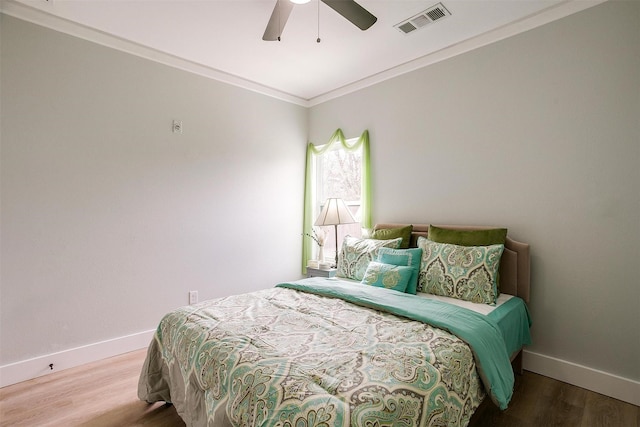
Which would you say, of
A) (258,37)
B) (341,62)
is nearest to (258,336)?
(258,37)

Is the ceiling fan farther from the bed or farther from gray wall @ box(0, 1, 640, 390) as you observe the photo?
the bed

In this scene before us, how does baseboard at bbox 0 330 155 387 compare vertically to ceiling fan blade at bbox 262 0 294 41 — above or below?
below

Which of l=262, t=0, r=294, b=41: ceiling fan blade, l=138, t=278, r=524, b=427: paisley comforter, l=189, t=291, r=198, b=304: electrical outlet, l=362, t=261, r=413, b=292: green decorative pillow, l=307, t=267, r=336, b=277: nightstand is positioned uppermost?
l=262, t=0, r=294, b=41: ceiling fan blade

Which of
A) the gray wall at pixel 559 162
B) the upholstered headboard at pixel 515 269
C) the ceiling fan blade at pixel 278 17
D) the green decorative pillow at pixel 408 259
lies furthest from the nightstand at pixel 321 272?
the ceiling fan blade at pixel 278 17

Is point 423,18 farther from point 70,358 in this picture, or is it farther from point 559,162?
point 70,358

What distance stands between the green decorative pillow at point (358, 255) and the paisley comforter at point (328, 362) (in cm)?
56

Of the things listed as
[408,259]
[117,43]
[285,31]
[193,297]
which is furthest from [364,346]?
[117,43]

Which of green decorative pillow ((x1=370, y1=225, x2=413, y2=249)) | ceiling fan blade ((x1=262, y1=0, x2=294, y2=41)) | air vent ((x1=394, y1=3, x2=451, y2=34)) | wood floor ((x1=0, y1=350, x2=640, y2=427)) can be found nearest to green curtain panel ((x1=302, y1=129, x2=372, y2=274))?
green decorative pillow ((x1=370, y1=225, x2=413, y2=249))

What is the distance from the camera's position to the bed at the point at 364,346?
1113mm

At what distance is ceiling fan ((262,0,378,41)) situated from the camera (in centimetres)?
187

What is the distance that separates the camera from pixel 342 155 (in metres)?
3.95

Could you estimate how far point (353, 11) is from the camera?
1.94m

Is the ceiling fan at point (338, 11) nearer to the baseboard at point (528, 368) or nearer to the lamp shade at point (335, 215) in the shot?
the lamp shade at point (335, 215)

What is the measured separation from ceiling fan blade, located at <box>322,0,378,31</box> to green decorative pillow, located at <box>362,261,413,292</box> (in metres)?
1.69
